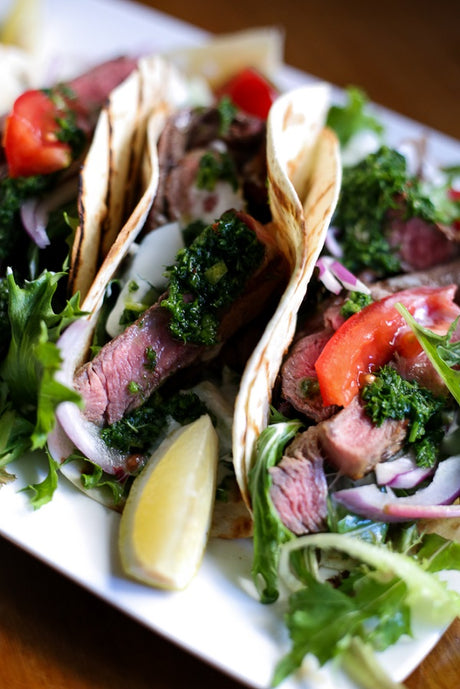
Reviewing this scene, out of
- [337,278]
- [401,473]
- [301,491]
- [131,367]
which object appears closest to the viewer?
[301,491]

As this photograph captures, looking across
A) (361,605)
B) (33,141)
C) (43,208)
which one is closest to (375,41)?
(33,141)

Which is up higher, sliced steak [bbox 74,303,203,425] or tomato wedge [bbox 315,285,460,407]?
sliced steak [bbox 74,303,203,425]

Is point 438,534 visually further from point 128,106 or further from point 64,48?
point 64,48

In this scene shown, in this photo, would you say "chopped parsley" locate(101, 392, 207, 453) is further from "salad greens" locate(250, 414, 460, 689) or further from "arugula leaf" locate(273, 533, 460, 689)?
"arugula leaf" locate(273, 533, 460, 689)

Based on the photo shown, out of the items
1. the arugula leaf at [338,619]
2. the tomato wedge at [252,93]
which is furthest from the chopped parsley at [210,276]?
the tomato wedge at [252,93]

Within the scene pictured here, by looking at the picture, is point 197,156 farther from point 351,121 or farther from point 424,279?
point 351,121

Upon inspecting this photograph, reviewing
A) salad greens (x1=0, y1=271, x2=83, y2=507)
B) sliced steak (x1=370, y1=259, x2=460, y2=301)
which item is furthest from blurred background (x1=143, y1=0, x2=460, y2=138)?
salad greens (x1=0, y1=271, x2=83, y2=507)
